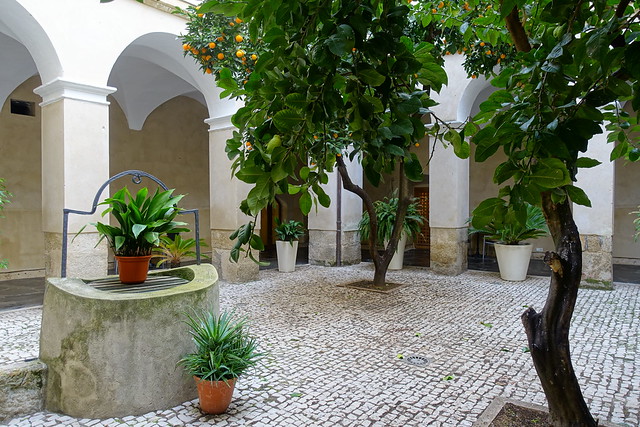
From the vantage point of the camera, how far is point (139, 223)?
305 centimetres

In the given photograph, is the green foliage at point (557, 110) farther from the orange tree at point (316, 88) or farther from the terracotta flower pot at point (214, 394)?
the terracotta flower pot at point (214, 394)

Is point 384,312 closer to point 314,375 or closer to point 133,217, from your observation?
point 314,375

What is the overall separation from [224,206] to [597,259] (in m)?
6.01

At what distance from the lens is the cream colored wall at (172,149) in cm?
1014

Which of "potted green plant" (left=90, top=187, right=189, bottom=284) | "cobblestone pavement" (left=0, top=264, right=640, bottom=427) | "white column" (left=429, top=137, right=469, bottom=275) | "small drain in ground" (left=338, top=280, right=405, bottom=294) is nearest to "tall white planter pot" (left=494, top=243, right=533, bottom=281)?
"cobblestone pavement" (left=0, top=264, right=640, bottom=427)

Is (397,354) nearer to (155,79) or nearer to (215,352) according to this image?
(215,352)

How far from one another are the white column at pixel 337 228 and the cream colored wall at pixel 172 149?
3.43 metres

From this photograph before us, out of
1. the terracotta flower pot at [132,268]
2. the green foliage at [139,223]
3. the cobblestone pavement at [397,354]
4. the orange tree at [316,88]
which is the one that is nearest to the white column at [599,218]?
the cobblestone pavement at [397,354]

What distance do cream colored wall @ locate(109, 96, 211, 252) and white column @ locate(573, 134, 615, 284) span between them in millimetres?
8183

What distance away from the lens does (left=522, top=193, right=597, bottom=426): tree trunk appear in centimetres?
196

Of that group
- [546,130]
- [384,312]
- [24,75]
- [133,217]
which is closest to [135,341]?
[133,217]

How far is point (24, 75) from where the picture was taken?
8.16 m

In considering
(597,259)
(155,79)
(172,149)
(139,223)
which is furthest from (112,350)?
(172,149)

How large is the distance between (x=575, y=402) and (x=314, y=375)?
1.85 meters
